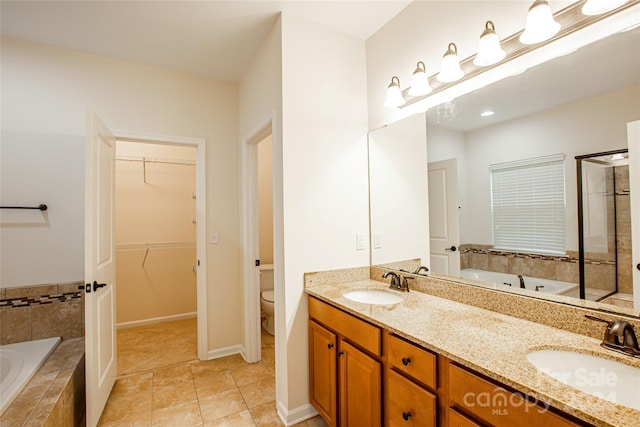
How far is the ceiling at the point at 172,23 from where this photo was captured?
183 cm

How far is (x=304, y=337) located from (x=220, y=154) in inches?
74.2

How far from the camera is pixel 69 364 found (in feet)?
6.16

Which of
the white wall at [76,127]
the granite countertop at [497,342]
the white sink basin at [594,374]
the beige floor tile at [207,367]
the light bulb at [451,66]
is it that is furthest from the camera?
the beige floor tile at [207,367]

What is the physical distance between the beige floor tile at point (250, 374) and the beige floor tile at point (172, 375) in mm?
381

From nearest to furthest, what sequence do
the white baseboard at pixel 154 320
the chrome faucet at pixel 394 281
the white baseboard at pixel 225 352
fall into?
the chrome faucet at pixel 394 281 < the white baseboard at pixel 225 352 < the white baseboard at pixel 154 320

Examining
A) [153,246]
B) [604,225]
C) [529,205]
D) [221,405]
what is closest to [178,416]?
[221,405]

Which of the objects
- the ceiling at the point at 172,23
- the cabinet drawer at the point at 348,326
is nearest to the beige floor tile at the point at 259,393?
the cabinet drawer at the point at 348,326

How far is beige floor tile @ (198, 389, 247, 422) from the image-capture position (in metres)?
1.91

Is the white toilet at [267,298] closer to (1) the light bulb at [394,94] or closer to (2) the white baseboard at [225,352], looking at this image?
(2) the white baseboard at [225,352]

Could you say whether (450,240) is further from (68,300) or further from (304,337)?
(68,300)

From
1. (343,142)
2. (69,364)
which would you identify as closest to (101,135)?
(69,364)

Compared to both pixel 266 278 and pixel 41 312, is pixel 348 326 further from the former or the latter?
pixel 41 312

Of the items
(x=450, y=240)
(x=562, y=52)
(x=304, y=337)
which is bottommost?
(x=304, y=337)

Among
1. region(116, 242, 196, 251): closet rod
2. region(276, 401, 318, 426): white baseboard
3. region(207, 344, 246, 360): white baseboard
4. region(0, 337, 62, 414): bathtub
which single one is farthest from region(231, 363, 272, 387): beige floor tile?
region(116, 242, 196, 251): closet rod
